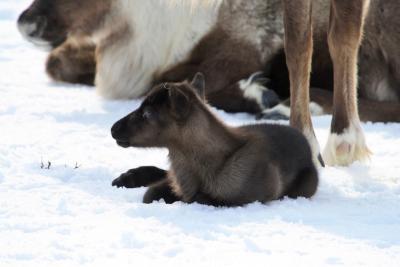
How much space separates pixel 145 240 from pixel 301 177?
1236 mm

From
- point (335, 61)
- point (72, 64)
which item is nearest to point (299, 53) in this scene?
point (335, 61)

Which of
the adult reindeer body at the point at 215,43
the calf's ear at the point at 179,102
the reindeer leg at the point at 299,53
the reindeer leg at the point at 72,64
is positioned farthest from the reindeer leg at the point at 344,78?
the reindeer leg at the point at 72,64

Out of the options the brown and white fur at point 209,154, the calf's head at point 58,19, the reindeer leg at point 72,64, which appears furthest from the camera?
the reindeer leg at point 72,64

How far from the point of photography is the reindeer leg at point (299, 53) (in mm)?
5883

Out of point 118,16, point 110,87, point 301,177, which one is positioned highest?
point 301,177

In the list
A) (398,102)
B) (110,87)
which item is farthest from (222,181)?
(110,87)

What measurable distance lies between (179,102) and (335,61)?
1730mm

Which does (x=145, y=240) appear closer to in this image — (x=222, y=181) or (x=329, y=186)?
(x=222, y=181)

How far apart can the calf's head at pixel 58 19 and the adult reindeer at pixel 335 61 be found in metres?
2.23

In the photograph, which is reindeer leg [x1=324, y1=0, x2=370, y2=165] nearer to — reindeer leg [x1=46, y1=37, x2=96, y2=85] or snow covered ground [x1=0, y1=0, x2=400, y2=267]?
snow covered ground [x1=0, y1=0, x2=400, y2=267]

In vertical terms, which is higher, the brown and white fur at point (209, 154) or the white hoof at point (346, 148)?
the brown and white fur at point (209, 154)

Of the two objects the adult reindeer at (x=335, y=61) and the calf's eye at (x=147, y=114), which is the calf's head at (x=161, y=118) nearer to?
the calf's eye at (x=147, y=114)

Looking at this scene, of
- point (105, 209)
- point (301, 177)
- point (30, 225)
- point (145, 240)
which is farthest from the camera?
point (301, 177)

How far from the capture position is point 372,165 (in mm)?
5660
